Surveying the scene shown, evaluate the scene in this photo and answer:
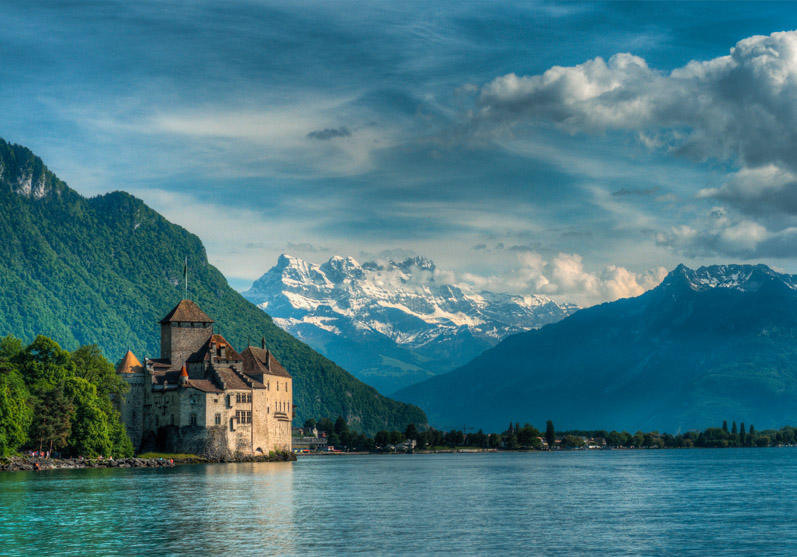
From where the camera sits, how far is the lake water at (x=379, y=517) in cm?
5384

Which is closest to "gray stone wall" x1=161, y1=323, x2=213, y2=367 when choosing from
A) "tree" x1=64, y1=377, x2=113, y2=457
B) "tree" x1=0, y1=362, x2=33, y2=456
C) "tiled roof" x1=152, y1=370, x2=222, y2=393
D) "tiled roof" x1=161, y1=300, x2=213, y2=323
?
"tiled roof" x1=161, y1=300, x2=213, y2=323

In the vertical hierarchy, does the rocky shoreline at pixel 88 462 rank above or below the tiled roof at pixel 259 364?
below

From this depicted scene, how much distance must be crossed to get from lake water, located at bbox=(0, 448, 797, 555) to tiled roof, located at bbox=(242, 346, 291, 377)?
5488cm

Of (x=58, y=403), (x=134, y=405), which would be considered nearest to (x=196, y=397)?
(x=134, y=405)

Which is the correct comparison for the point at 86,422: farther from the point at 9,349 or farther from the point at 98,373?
the point at 9,349

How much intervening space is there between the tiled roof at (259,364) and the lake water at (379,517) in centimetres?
5488

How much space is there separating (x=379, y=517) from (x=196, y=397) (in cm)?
8780

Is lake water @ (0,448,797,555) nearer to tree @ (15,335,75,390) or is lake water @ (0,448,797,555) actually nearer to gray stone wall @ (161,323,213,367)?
tree @ (15,335,75,390)

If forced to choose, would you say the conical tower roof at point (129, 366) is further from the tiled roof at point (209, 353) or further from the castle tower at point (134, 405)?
the tiled roof at point (209, 353)

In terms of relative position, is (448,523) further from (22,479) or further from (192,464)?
(192,464)

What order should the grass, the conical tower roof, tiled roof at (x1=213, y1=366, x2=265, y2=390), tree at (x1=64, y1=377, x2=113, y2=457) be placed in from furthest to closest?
the conical tower roof < tiled roof at (x1=213, y1=366, x2=265, y2=390) < the grass < tree at (x1=64, y1=377, x2=113, y2=457)

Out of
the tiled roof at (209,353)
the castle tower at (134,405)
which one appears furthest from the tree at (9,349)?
the tiled roof at (209,353)

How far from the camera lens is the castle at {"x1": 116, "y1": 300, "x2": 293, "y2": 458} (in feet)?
497

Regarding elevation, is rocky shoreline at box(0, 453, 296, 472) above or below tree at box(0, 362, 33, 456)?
below
